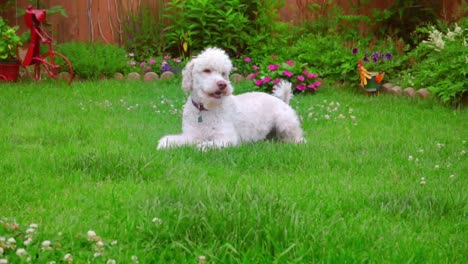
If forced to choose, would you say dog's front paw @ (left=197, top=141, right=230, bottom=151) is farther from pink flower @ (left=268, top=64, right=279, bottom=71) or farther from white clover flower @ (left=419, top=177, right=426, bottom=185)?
pink flower @ (left=268, top=64, right=279, bottom=71)

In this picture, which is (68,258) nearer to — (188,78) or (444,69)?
(188,78)

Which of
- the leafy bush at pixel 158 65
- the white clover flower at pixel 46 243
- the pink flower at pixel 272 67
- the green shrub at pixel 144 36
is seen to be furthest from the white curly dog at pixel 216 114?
the green shrub at pixel 144 36

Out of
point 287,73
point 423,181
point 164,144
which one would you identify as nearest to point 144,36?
point 287,73

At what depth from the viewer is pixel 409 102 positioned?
8.52 meters

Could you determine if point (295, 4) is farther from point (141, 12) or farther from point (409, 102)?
point (409, 102)

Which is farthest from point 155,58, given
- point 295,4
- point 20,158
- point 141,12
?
point 20,158

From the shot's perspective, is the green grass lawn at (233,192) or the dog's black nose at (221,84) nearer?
the green grass lawn at (233,192)

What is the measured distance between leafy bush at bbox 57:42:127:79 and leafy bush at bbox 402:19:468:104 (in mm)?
4742

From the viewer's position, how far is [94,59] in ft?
33.9

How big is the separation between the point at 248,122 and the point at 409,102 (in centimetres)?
322

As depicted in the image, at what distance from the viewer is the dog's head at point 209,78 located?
578 cm

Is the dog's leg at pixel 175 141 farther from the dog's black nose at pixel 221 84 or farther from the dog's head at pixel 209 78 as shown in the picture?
the dog's black nose at pixel 221 84

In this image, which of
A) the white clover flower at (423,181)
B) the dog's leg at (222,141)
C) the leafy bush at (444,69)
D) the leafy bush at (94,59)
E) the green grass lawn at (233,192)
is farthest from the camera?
the leafy bush at (94,59)

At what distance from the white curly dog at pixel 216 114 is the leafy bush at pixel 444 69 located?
2.71m
